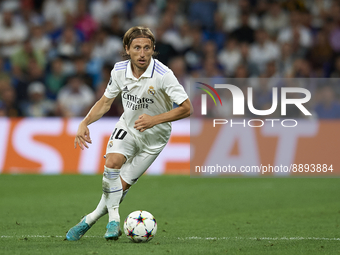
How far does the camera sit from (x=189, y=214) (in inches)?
321

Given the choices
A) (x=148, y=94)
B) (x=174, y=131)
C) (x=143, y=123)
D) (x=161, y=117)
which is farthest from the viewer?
(x=174, y=131)

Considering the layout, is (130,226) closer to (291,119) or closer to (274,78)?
(291,119)

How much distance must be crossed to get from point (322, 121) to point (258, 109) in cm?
147

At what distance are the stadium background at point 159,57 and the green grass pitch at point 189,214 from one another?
0.61m

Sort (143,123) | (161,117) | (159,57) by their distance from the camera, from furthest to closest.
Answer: (159,57) < (161,117) < (143,123)

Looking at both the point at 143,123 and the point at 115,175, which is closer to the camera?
the point at 143,123

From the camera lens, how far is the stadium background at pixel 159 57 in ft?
41.7

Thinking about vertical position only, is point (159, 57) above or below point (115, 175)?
below

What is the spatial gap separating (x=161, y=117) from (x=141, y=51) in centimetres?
76

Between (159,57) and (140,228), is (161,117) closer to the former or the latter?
(140,228)

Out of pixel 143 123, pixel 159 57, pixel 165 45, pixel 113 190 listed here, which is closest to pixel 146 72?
pixel 143 123

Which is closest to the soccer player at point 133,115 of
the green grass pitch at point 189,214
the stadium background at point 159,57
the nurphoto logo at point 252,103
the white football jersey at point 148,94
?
the white football jersey at point 148,94

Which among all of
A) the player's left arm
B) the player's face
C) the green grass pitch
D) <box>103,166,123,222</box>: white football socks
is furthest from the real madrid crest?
the green grass pitch

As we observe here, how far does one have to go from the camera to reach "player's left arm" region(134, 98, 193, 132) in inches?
212
